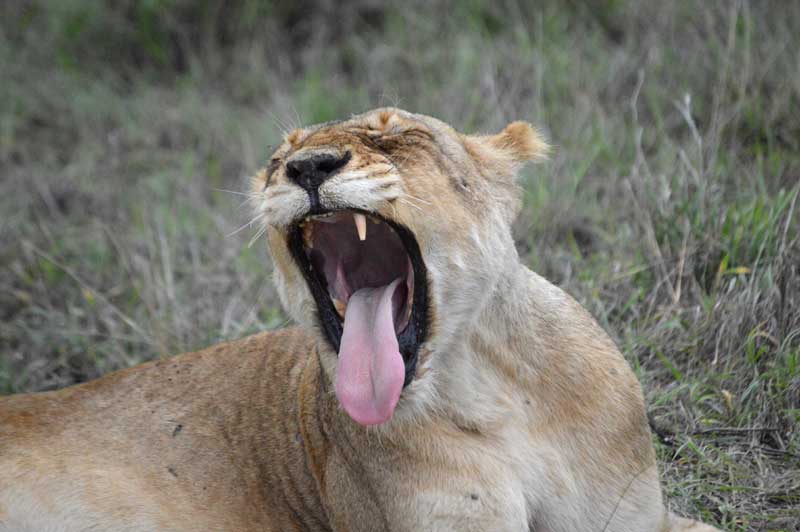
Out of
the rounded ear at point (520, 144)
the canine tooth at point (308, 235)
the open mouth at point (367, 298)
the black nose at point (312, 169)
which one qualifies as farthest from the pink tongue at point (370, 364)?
the rounded ear at point (520, 144)

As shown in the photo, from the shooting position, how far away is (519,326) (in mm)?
3195

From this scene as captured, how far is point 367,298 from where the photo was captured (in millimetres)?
3135

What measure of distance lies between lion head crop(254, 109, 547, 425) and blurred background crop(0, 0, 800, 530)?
279mm

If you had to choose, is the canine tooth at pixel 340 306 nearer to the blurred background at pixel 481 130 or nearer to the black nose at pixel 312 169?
the blurred background at pixel 481 130

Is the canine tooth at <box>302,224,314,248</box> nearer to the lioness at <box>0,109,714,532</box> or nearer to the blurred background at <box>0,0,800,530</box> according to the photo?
the lioness at <box>0,109,714,532</box>

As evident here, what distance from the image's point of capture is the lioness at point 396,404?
9.62 ft

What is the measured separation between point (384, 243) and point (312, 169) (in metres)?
0.57

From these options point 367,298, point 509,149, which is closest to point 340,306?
point 367,298

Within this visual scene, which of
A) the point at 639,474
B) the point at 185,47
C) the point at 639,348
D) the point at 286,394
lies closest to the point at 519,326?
the point at 639,474

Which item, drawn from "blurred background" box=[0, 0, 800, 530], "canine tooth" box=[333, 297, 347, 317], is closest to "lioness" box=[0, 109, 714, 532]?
"canine tooth" box=[333, 297, 347, 317]

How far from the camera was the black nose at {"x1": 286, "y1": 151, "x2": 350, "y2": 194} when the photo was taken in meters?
2.79

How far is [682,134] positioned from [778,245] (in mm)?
1899

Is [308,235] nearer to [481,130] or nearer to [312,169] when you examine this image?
[312,169]

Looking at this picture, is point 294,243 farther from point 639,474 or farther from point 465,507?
point 639,474
